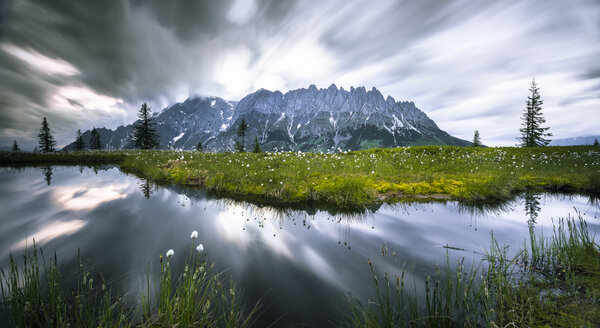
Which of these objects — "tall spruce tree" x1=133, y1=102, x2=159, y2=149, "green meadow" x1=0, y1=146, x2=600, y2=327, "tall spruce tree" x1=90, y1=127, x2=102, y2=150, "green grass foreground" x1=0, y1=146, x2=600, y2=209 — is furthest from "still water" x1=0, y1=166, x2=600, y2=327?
"tall spruce tree" x1=90, y1=127, x2=102, y2=150

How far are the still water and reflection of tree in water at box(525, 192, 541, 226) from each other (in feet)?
0.15

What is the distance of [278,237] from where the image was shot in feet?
18.6

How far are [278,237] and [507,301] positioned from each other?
14.7 feet

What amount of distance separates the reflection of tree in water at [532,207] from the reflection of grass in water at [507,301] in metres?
3.31

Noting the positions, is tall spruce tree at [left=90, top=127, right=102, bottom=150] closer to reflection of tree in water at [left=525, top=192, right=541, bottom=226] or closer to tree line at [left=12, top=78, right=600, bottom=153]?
tree line at [left=12, top=78, right=600, bottom=153]

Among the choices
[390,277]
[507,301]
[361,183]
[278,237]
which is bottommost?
[390,277]

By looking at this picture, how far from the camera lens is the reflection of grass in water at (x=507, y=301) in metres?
2.53

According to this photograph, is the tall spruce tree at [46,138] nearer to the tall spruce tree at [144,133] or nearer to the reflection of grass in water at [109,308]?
the tall spruce tree at [144,133]

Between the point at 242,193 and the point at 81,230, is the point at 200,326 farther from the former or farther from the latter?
the point at 242,193

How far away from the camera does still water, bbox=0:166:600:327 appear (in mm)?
3713

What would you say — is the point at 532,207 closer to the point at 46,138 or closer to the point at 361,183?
the point at 361,183

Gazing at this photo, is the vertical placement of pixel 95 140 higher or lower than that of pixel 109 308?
higher

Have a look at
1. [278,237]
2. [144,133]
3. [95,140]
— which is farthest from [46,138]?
[278,237]

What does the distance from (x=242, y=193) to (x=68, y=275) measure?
6.67 meters
